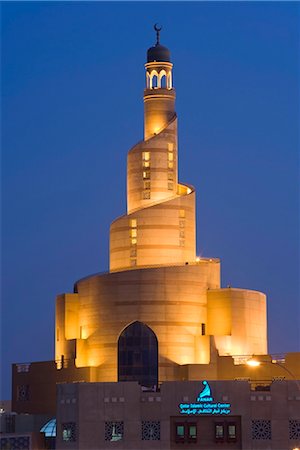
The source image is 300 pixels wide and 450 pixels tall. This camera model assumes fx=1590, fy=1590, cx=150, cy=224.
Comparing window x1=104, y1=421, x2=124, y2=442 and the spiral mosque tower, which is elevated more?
the spiral mosque tower

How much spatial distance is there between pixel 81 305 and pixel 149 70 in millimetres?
17773

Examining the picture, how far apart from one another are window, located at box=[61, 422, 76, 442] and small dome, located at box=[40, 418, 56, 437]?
→ 5320 millimetres

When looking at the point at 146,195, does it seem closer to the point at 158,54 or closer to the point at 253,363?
the point at 158,54

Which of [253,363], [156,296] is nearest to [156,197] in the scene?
[156,296]

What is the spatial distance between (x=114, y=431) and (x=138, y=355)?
37.6 feet

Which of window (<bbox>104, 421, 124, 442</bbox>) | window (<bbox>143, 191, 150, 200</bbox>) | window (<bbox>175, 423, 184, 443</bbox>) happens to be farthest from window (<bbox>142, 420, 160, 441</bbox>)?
window (<bbox>143, 191, 150, 200</bbox>)

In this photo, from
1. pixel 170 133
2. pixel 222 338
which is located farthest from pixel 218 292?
pixel 170 133

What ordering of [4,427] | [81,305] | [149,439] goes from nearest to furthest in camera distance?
1. [149,439]
2. [4,427]
3. [81,305]

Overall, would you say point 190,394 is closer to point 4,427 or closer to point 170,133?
point 4,427

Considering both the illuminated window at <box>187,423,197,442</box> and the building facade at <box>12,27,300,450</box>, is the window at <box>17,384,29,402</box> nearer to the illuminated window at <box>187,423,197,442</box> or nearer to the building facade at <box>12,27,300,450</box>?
the building facade at <box>12,27,300,450</box>

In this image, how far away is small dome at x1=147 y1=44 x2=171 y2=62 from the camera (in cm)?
11475

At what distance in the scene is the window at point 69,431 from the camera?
97125 mm

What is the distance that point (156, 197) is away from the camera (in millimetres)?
111812

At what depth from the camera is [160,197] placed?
112 meters
